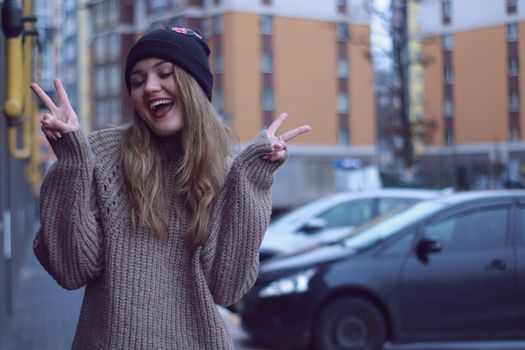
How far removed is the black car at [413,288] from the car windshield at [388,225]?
43 millimetres

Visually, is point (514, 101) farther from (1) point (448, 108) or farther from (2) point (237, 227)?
(2) point (237, 227)

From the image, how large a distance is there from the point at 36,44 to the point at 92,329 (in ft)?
24.0

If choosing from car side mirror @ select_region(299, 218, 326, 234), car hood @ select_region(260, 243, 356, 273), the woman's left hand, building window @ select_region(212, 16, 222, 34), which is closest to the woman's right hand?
the woman's left hand

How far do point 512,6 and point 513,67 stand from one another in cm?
157

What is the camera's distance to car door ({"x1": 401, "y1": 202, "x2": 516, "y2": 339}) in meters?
7.75

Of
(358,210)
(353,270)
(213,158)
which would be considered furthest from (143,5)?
(213,158)

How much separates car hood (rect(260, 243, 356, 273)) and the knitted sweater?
18.7 feet

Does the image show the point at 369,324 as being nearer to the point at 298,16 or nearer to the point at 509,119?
the point at 509,119

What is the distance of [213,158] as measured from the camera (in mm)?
2357

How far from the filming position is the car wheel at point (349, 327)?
7820 millimetres

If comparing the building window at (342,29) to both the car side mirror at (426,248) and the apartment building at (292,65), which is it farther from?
the car side mirror at (426,248)

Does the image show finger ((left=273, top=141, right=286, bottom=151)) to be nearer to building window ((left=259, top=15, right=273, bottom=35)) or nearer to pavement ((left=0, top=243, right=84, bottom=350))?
pavement ((left=0, top=243, right=84, bottom=350))

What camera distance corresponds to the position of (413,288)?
775 cm

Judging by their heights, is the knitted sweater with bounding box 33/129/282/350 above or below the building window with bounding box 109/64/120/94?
below
